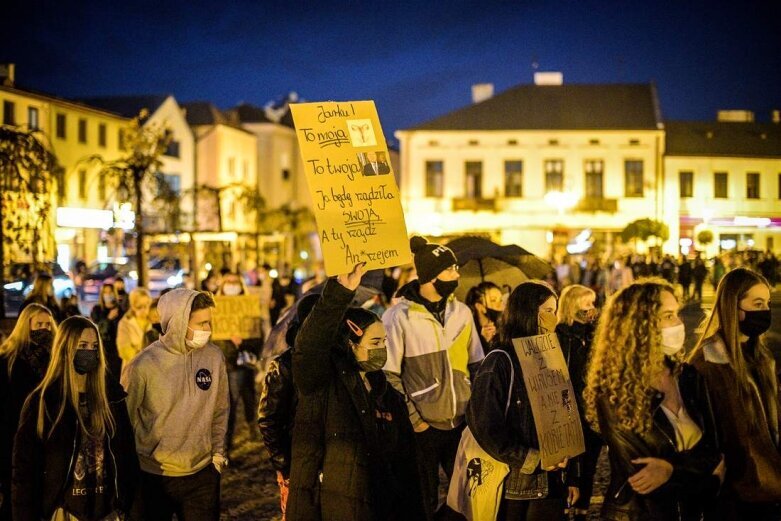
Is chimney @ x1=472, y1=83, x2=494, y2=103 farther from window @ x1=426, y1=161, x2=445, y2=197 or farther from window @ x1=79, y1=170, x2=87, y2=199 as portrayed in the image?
window @ x1=79, y1=170, x2=87, y2=199

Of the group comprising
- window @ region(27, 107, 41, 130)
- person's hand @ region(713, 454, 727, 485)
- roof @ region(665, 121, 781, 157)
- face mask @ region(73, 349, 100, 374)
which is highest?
window @ region(27, 107, 41, 130)

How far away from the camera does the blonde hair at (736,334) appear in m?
Answer: 4.96

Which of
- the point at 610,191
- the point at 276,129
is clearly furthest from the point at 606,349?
the point at 276,129

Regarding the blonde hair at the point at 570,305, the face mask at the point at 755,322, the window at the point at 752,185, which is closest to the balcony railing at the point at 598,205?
the window at the point at 752,185

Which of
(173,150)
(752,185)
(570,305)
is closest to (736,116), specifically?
(752,185)

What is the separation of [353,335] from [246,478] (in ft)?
16.9

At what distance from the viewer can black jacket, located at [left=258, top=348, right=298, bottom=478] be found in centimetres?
484

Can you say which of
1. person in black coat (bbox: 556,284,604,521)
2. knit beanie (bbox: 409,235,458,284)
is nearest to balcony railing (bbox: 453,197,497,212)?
person in black coat (bbox: 556,284,604,521)

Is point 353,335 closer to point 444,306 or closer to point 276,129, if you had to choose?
point 444,306

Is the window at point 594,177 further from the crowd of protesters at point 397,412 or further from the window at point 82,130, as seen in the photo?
Answer: the crowd of protesters at point 397,412

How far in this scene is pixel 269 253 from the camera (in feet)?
150

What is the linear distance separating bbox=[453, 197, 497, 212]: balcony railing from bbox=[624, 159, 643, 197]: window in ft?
23.0

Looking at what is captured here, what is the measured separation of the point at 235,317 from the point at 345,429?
6.34 m

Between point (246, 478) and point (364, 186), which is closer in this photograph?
point (364, 186)
